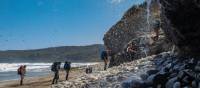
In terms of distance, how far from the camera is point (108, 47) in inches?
1895

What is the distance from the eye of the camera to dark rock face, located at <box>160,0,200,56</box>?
1280cm

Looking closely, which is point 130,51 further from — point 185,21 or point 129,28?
point 185,21

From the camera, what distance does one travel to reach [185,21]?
43.4 feet

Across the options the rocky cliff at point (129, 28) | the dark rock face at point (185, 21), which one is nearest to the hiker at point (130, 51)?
the rocky cliff at point (129, 28)

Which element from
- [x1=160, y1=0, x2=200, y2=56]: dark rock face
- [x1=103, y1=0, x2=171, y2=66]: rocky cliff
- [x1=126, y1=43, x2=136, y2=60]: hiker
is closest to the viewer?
[x1=160, y1=0, x2=200, y2=56]: dark rock face

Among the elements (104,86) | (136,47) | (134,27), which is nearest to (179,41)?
(104,86)

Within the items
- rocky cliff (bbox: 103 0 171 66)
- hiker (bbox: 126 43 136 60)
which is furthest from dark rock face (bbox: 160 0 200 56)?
rocky cliff (bbox: 103 0 171 66)

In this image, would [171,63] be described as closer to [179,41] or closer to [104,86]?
[179,41]

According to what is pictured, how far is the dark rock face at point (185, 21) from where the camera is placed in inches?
504

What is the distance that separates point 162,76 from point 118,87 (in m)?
3.02

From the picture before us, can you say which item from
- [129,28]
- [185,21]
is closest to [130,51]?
[129,28]

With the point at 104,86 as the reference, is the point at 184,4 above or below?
above

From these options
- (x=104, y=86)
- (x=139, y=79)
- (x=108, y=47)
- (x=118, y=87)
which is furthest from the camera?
(x=108, y=47)

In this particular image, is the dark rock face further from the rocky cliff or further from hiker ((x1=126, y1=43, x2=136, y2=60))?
the rocky cliff
